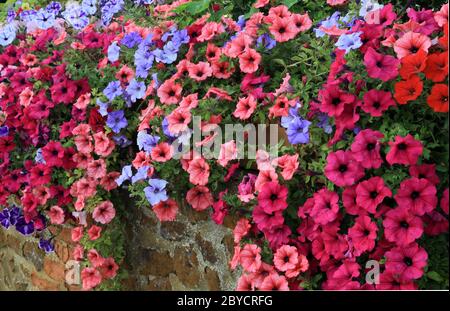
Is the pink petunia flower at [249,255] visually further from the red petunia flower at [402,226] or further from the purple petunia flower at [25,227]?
the purple petunia flower at [25,227]

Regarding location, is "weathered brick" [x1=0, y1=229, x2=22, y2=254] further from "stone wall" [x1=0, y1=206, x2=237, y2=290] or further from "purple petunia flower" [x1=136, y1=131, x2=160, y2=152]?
"purple petunia flower" [x1=136, y1=131, x2=160, y2=152]

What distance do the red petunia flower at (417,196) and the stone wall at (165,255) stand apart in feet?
2.51

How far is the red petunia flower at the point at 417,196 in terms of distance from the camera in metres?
1.72

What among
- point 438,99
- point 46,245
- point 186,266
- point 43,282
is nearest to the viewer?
point 438,99

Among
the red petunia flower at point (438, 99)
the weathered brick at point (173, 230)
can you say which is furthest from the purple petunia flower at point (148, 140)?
the red petunia flower at point (438, 99)

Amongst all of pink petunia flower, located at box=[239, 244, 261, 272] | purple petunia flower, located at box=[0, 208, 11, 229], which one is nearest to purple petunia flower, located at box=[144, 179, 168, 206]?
pink petunia flower, located at box=[239, 244, 261, 272]

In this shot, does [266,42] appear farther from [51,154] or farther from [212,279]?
[51,154]

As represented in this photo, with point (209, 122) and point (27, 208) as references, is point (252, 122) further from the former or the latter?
point (27, 208)

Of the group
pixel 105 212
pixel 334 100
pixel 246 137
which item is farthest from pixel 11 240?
pixel 334 100

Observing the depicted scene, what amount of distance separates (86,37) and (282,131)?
1.30 meters

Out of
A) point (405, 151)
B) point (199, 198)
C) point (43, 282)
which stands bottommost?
point (43, 282)

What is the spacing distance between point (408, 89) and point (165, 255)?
1.30 m

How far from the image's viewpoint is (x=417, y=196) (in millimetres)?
1743
